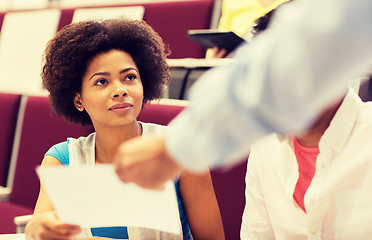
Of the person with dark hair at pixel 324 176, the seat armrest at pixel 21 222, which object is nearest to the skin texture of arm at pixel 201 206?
the person with dark hair at pixel 324 176

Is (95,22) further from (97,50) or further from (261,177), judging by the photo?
(261,177)

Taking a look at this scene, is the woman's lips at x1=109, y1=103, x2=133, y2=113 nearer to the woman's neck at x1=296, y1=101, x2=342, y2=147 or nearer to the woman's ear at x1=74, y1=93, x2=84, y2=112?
the woman's ear at x1=74, y1=93, x2=84, y2=112

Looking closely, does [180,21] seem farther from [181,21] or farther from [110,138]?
[110,138]

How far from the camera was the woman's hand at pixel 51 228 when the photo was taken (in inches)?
25.3

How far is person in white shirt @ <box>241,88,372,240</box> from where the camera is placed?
2.17ft

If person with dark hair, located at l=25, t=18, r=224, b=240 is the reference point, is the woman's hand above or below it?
below

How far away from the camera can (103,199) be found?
0.58 m

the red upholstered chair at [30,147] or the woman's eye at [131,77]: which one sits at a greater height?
the woman's eye at [131,77]

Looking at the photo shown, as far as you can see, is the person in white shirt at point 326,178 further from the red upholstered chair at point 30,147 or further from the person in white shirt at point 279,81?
the red upholstered chair at point 30,147

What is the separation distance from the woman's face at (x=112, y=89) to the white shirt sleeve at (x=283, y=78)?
1.74ft

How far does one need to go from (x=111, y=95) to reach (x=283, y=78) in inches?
23.7

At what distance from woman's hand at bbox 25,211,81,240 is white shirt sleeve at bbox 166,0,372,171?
0.35m

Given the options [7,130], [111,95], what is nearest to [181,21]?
[7,130]

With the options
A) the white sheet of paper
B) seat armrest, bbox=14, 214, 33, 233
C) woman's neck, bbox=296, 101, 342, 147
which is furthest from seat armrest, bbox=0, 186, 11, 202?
woman's neck, bbox=296, 101, 342, 147
